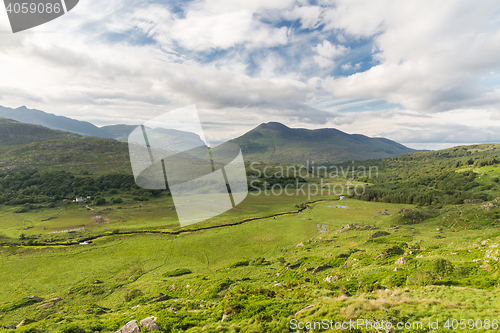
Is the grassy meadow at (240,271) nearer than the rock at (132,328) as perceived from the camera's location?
No

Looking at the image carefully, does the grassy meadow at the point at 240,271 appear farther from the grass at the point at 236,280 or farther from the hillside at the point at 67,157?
the hillside at the point at 67,157

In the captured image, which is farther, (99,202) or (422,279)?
(99,202)

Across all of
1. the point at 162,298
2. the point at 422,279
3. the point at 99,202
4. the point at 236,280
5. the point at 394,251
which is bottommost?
the point at 236,280

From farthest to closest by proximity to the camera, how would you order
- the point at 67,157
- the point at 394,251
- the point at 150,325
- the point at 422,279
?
1. the point at 67,157
2. the point at 394,251
3. the point at 422,279
4. the point at 150,325

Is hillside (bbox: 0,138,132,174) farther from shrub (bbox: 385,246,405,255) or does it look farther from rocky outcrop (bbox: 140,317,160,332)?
shrub (bbox: 385,246,405,255)

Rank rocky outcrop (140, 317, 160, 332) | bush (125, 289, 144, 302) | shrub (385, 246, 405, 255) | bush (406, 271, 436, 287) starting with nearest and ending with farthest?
rocky outcrop (140, 317, 160, 332)
bush (406, 271, 436, 287)
bush (125, 289, 144, 302)
shrub (385, 246, 405, 255)

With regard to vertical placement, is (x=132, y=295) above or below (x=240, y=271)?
above

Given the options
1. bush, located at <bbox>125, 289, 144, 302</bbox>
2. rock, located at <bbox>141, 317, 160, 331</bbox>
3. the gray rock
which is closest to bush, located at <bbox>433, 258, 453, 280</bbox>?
rock, located at <bbox>141, 317, 160, 331</bbox>

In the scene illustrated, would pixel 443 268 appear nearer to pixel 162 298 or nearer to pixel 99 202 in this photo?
pixel 162 298

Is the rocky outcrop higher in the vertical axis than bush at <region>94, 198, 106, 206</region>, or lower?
higher

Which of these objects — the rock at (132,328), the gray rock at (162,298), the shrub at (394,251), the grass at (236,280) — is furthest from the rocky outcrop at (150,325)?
the shrub at (394,251)

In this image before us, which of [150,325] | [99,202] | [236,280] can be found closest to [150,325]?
[150,325]

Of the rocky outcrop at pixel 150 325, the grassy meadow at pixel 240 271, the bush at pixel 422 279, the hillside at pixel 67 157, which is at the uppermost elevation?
the hillside at pixel 67 157

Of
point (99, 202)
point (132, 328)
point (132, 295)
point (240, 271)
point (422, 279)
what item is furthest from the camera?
point (99, 202)
